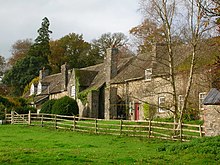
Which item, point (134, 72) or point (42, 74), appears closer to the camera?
point (134, 72)

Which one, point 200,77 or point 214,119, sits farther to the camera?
point 200,77

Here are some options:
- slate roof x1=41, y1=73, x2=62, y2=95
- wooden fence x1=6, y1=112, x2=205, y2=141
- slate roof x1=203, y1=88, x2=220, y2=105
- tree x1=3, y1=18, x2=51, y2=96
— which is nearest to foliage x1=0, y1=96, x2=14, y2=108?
slate roof x1=41, y1=73, x2=62, y2=95

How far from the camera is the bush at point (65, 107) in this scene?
136 ft

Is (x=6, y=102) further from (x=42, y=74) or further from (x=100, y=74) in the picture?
(x=42, y=74)

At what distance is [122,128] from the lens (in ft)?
88.8

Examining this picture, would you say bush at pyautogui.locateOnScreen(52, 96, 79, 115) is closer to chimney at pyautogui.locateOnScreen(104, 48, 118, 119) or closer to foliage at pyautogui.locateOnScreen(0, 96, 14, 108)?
chimney at pyautogui.locateOnScreen(104, 48, 118, 119)

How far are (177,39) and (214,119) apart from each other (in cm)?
667

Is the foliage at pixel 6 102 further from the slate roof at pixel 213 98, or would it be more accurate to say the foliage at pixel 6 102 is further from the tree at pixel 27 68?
the slate roof at pixel 213 98

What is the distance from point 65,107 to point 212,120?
77.2ft

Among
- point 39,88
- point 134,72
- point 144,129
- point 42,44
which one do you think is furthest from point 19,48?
point 144,129

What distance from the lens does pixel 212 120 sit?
20703 millimetres

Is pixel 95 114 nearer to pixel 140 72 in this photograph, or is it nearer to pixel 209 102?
pixel 140 72

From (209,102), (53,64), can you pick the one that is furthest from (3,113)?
(53,64)

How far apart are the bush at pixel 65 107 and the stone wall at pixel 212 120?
22.5 m
